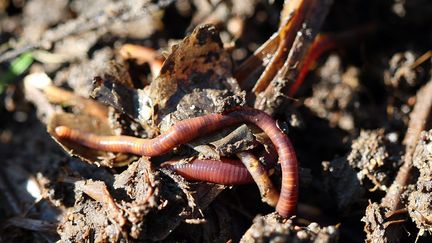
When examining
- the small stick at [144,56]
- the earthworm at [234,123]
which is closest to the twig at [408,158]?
the earthworm at [234,123]

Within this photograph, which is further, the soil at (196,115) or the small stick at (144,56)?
the small stick at (144,56)

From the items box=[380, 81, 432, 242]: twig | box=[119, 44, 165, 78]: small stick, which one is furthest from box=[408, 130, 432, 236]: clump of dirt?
box=[119, 44, 165, 78]: small stick

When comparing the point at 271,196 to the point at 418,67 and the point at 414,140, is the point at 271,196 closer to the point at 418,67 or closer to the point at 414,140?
the point at 414,140

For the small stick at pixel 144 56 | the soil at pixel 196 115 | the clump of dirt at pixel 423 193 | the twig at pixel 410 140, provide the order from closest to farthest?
the clump of dirt at pixel 423 193
the soil at pixel 196 115
the twig at pixel 410 140
the small stick at pixel 144 56

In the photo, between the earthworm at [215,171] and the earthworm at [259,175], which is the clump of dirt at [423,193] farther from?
the earthworm at [215,171]

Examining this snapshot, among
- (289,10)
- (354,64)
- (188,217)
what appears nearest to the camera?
(188,217)

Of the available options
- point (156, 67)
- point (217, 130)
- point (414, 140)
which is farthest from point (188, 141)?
point (414, 140)

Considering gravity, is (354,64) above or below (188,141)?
above

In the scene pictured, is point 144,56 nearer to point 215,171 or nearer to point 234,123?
point 234,123
